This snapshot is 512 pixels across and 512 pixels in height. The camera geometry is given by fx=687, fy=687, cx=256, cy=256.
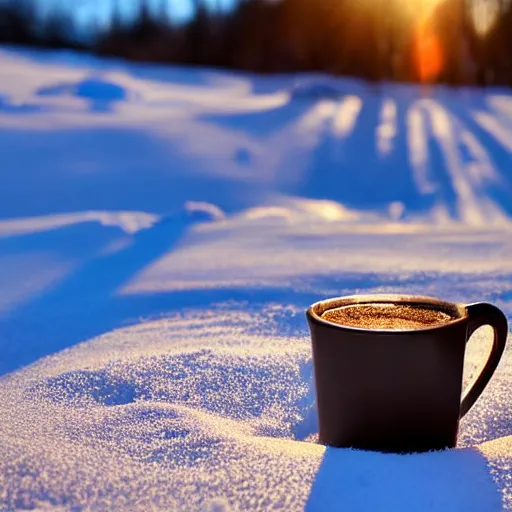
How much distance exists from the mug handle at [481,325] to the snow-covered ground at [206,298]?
57 millimetres

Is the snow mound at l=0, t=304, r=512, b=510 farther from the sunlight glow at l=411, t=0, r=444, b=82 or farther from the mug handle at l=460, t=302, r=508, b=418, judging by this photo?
the sunlight glow at l=411, t=0, r=444, b=82

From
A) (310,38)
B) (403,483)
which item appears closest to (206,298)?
(403,483)

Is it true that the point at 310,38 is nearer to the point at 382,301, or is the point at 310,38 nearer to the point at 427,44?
the point at 427,44

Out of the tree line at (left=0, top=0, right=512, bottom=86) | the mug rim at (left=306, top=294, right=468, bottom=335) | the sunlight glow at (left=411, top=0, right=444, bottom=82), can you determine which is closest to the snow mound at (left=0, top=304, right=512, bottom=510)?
the mug rim at (left=306, top=294, right=468, bottom=335)

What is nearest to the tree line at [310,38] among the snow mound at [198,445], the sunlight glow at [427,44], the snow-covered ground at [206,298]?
the sunlight glow at [427,44]

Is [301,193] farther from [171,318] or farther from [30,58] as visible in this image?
[30,58]

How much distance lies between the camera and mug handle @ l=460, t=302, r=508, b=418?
0.73 metres

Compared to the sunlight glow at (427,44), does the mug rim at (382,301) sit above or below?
below

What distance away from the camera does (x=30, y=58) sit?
7227 millimetres

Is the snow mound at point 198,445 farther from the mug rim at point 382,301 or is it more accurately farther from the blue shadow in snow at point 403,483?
the mug rim at point 382,301

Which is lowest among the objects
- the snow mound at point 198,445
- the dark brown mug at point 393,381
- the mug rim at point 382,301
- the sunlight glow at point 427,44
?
the snow mound at point 198,445

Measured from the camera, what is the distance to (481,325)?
2.48 ft

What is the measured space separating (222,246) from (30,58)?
634 cm

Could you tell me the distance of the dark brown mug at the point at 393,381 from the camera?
26.7 inches
